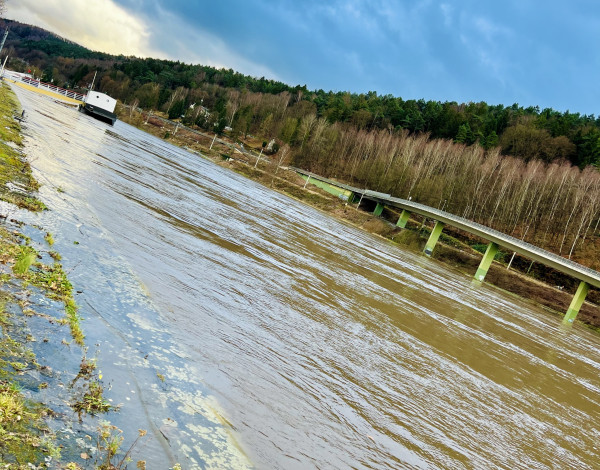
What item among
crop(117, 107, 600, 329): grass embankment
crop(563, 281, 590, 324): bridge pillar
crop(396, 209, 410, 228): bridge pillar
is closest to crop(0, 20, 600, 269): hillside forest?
crop(117, 107, 600, 329): grass embankment

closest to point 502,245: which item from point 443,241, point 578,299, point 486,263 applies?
point 486,263

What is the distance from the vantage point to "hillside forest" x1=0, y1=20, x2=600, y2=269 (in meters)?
87.9

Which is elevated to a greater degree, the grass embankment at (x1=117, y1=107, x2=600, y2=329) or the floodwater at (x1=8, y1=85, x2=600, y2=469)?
the grass embankment at (x1=117, y1=107, x2=600, y2=329)

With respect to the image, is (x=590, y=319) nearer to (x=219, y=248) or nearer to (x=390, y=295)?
(x=390, y=295)

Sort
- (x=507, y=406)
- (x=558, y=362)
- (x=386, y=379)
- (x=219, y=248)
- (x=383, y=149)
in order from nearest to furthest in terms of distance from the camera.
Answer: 1. (x=386, y=379)
2. (x=507, y=406)
3. (x=219, y=248)
4. (x=558, y=362)
5. (x=383, y=149)

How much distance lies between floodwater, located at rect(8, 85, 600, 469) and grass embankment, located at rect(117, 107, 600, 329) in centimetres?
4518

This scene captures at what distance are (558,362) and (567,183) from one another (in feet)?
260

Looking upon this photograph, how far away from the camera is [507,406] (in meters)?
13.0

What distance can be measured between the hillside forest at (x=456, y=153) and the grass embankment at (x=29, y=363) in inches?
3452

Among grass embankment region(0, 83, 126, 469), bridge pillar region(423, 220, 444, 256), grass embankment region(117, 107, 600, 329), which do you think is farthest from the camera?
bridge pillar region(423, 220, 444, 256)

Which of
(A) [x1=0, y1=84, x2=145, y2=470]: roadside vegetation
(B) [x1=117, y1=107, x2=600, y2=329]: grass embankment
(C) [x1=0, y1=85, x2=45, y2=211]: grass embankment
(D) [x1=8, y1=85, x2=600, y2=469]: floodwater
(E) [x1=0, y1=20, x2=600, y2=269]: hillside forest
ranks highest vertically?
(E) [x1=0, y1=20, x2=600, y2=269]: hillside forest

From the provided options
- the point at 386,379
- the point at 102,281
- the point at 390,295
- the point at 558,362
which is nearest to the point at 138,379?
the point at 102,281

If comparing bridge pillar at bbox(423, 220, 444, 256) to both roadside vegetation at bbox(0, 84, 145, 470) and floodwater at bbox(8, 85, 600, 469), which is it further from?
roadside vegetation at bbox(0, 84, 145, 470)

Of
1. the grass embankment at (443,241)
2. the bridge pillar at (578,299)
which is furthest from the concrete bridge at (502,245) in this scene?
the grass embankment at (443,241)
